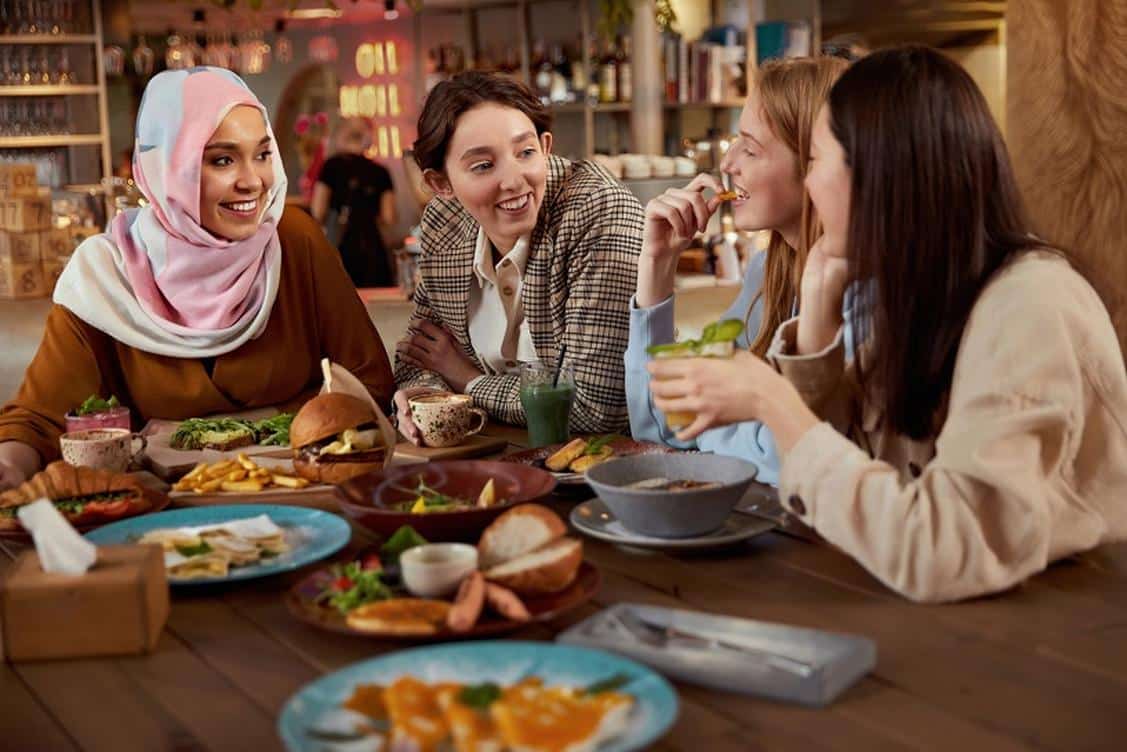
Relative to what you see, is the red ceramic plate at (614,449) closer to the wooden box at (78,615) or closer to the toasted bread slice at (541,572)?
the toasted bread slice at (541,572)

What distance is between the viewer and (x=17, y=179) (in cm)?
429

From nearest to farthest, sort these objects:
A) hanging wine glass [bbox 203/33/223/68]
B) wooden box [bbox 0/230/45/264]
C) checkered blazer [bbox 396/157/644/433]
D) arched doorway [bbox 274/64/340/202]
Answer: checkered blazer [bbox 396/157/644/433] < wooden box [bbox 0/230/45/264] < hanging wine glass [bbox 203/33/223/68] < arched doorway [bbox 274/64/340/202]

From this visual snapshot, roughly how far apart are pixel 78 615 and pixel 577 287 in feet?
5.01

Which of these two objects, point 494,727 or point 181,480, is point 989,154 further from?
point 181,480

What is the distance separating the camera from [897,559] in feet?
4.85

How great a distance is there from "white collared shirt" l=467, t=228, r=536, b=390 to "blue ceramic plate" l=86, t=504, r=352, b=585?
1152 mm

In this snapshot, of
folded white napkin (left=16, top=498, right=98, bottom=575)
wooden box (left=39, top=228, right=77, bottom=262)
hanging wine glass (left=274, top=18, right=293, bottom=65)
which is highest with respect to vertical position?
hanging wine glass (left=274, top=18, right=293, bottom=65)

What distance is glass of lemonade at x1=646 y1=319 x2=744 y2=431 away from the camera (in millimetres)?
1625

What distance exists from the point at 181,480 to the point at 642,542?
82cm

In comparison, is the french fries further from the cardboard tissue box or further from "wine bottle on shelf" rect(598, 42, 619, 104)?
"wine bottle on shelf" rect(598, 42, 619, 104)

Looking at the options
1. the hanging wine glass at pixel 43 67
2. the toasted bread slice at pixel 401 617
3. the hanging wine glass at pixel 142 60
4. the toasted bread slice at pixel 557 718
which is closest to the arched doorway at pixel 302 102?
the hanging wine glass at pixel 142 60

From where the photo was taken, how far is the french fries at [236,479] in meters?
2.11

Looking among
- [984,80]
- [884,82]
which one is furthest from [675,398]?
[984,80]

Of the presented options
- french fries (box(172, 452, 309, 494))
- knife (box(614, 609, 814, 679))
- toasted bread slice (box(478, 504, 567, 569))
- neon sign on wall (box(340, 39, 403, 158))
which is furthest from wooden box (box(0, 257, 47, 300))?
neon sign on wall (box(340, 39, 403, 158))
